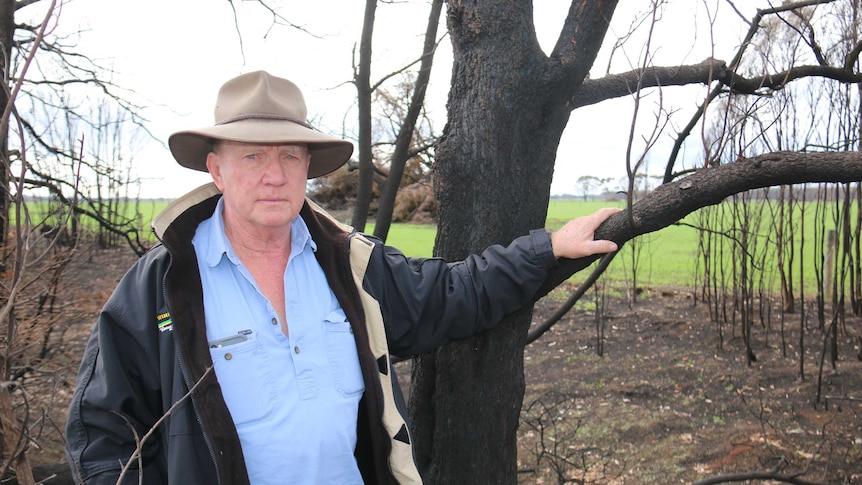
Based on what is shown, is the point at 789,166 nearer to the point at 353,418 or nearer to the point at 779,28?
the point at 353,418

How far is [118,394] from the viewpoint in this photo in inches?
65.5

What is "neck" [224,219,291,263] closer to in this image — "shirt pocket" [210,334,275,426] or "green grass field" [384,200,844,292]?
"shirt pocket" [210,334,275,426]

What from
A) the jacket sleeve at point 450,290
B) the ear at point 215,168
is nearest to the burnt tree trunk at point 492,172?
the jacket sleeve at point 450,290

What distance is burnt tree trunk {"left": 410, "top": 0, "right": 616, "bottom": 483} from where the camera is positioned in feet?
7.56

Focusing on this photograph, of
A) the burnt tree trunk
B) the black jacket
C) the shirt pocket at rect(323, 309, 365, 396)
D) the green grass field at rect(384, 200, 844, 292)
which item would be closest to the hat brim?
the black jacket

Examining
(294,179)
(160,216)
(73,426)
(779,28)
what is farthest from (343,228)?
(779,28)

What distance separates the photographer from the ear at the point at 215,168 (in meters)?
2.01

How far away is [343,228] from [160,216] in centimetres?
56

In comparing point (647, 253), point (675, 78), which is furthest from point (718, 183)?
point (647, 253)

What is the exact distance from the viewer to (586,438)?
499 cm

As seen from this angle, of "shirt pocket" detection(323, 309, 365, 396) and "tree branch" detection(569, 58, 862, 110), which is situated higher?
"tree branch" detection(569, 58, 862, 110)

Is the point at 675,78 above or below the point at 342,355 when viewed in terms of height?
above

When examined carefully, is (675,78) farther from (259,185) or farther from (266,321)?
(266,321)

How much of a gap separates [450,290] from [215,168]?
2.75ft
